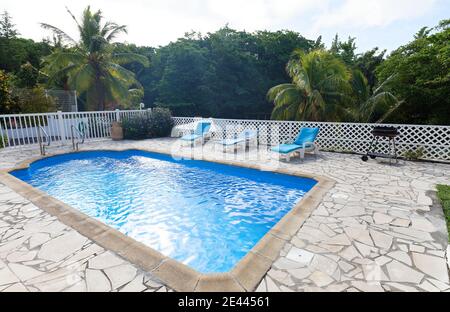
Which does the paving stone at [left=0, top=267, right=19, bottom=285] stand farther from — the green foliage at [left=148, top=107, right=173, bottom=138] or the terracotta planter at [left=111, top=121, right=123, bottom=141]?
the green foliage at [left=148, top=107, right=173, bottom=138]

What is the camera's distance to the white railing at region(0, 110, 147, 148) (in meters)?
9.44

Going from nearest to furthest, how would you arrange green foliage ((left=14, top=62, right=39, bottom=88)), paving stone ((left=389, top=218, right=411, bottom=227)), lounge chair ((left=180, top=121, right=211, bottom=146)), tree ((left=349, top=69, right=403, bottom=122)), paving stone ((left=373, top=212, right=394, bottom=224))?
paving stone ((left=389, top=218, right=411, bottom=227)), paving stone ((left=373, top=212, right=394, bottom=224)), tree ((left=349, top=69, right=403, bottom=122)), lounge chair ((left=180, top=121, right=211, bottom=146)), green foliage ((left=14, top=62, right=39, bottom=88))

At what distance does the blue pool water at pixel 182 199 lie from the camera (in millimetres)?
3480

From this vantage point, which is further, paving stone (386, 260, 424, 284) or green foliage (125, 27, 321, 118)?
green foliage (125, 27, 321, 118)

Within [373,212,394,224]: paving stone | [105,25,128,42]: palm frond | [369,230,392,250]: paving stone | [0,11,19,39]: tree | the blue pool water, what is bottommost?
the blue pool water

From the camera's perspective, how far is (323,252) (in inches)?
106

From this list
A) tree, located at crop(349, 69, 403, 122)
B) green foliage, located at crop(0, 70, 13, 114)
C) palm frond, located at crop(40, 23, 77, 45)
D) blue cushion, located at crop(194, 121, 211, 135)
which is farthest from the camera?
palm frond, located at crop(40, 23, 77, 45)

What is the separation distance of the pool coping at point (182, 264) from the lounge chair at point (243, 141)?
451cm

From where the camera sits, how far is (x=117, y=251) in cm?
272

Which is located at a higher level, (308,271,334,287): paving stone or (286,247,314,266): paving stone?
(308,271,334,287): paving stone

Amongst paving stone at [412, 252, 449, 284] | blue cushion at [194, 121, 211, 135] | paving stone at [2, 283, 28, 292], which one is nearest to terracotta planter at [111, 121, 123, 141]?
blue cushion at [194, 121, 211, 135]

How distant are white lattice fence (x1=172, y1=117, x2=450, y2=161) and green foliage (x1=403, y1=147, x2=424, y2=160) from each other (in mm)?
84

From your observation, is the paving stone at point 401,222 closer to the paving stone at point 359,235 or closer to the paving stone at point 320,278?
the paving stone at point 359,235

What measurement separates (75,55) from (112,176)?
8828 mm
